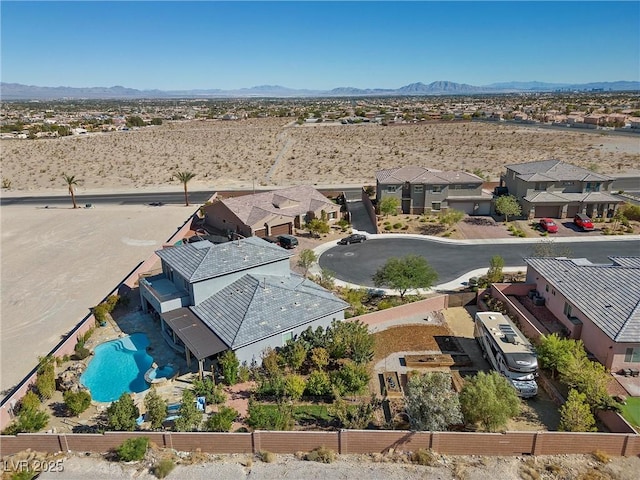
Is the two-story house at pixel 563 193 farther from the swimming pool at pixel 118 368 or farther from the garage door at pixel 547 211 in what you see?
the swimming pool at pixel 118 368

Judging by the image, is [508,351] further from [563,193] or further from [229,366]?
[563,193]

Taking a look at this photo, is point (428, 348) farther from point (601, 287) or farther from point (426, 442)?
point (601, 287)

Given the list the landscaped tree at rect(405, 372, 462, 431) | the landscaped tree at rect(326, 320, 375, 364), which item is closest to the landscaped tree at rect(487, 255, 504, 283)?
the landscaped tree at rect(326, 320, 375, 364)

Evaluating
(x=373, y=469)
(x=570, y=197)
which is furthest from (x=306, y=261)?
(x=570, y=197)

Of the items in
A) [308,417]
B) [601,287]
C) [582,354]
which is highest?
[601,287]

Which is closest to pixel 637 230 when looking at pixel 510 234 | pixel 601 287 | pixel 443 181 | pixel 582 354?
pixel 510 234

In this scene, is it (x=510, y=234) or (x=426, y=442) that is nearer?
(x=426, y=442)

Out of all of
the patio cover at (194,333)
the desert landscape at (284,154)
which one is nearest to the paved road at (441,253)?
the patio cover at (194,333)

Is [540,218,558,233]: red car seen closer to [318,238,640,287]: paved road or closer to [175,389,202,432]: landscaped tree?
[318,238,640,287]: paved road
